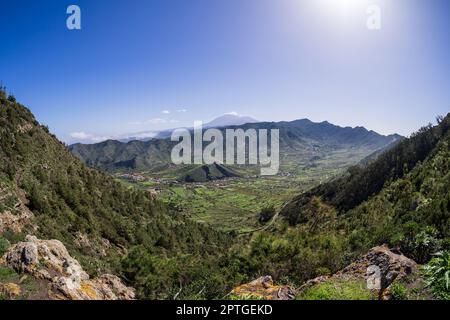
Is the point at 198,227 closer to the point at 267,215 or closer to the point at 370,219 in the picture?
the point at 370,219

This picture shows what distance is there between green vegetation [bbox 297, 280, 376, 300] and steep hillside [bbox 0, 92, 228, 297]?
914 inches

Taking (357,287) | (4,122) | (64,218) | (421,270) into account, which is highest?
(4,122)

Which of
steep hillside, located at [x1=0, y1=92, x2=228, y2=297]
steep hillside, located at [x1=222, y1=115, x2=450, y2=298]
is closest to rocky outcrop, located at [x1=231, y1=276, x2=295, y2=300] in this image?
steep hillside, located at [x1=222, y1=115, x2=450, y2=298]

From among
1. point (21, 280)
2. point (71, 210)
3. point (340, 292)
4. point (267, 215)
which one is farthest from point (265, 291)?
point (267, 215)

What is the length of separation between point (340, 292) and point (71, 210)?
5056 centimetres

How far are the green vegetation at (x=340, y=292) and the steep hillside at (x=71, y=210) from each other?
23.2 metres

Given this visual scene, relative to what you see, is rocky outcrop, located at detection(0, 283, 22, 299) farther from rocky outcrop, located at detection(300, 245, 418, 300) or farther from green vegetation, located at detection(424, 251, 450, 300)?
green vegetation, located at detection(424, 251, 450, 300)

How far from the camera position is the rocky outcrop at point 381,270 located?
17.9m

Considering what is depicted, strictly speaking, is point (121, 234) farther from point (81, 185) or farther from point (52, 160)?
point (52, 160)

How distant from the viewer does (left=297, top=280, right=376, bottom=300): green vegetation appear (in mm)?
17250

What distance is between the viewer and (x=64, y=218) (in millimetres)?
50031

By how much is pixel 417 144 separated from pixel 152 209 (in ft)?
300

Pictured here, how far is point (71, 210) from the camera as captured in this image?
183 ft
